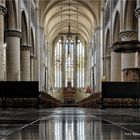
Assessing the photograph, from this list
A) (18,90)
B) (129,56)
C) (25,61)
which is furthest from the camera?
(25,61)

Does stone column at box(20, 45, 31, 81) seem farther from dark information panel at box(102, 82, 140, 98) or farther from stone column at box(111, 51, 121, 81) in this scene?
dark information panel at box(102, 82, 140, 98)

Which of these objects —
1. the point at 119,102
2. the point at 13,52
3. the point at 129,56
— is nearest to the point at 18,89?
the point at 119,102

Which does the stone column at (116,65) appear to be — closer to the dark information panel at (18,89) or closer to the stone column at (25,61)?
the stone column at (25,61)

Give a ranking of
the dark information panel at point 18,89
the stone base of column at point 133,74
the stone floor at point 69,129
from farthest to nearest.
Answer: the stone base of column at point 133,74
the dark information panel at point 18,89
the stone floor at point 69,129

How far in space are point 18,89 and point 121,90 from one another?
4991 mm

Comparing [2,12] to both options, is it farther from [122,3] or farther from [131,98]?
[122,3]

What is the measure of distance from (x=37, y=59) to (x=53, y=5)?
32.3ft

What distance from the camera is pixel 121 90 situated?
18.9 metres

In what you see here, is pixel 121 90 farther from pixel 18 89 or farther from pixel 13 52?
pixel 13 52

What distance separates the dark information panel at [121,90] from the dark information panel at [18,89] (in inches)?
136

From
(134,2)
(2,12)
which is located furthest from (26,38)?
(2,12)

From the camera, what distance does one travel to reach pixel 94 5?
148ft

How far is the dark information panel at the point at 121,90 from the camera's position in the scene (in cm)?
1864

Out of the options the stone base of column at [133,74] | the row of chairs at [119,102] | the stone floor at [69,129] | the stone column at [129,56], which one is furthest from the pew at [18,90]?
the stone floor at [69,129]
